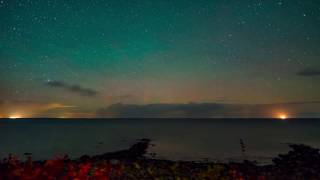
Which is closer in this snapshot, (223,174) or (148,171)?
(223,174)

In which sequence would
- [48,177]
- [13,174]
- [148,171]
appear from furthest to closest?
[148,171] < [48,177] < [13,174]

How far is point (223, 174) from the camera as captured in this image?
1416 cm

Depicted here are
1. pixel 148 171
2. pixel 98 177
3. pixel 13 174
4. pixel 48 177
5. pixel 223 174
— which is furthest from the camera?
pixel 148 171

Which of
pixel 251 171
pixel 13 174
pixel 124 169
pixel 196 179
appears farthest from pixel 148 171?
pixel 13 174

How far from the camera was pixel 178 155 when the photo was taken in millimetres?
40562

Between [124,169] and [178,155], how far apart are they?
2551cm

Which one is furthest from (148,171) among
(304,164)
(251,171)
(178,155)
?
(178,155)

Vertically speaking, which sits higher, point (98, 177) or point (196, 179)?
point (98, 177)

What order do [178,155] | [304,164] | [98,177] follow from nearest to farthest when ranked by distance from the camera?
[98,177] → [304,164] → [178,155]

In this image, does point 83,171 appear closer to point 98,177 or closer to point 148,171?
point 98,177

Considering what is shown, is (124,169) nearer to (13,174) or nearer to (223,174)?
(223,174)

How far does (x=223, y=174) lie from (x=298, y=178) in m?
3.87

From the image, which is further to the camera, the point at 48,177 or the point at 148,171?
the point at 148,171

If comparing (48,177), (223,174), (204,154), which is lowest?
(204,154)
